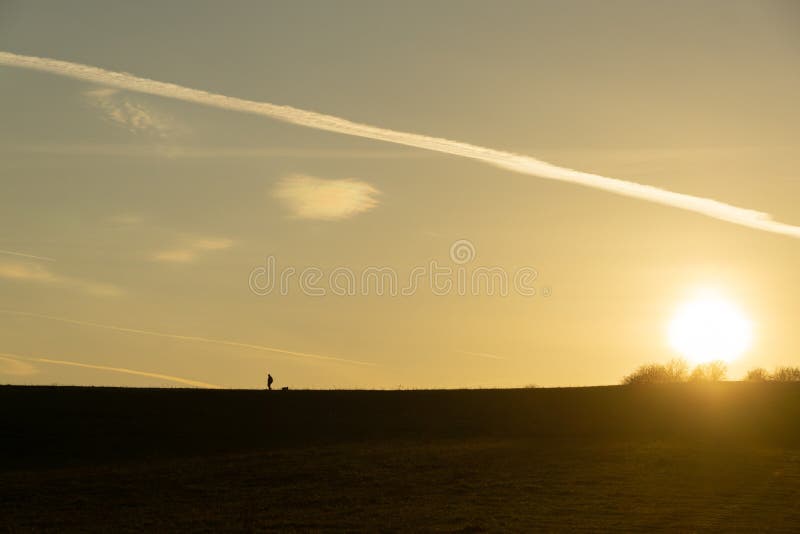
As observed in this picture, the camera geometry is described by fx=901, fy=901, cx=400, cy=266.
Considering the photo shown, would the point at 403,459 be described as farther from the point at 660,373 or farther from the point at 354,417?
the point at 660,373

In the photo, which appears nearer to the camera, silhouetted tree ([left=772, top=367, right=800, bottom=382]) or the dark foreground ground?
the dark foreground ground

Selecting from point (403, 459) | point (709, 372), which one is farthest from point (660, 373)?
point (403, 459)

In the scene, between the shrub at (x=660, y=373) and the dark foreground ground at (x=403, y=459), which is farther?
the shrub at (x=660, y=373)

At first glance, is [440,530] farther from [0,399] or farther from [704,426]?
[0,399]

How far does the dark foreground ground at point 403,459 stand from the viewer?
2842 centimetres

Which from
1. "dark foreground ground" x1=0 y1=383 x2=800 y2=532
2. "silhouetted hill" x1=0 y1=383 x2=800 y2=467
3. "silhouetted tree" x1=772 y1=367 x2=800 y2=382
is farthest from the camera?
"silhouetted tree" x1=772 y1=367 x2=800 y2=382

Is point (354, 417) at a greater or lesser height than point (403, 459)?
greater

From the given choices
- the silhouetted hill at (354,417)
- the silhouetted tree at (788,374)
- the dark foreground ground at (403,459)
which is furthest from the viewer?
the silhouetted tree at (788,374)

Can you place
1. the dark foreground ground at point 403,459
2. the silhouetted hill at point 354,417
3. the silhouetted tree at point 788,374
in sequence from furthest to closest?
1. the silhouetted tree at point 788,374
2. the silhouetted hill at point 354,417
3. the dark foreground ground at point 403,459

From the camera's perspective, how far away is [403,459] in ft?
128

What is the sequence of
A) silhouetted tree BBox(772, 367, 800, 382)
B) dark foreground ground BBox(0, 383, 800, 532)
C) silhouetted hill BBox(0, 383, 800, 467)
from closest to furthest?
dark foreground ground BBox(0, 383, 800, 532), silhouetted hill BBox(0, 383, 800, 467), silhouetted tree BBox(772, 367, 800, 382)

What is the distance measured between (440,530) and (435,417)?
27.1 meters

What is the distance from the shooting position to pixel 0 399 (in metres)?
55.5

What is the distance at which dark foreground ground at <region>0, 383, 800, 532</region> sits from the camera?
93.2 feet
